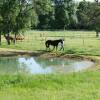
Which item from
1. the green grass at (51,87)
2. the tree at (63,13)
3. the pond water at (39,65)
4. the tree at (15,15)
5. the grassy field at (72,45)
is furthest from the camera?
the tree at (63,13)

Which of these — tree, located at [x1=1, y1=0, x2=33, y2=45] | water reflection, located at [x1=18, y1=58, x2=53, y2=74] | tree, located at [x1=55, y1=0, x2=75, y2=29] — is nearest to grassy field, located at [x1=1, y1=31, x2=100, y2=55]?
tree, located at [x1=1, y1=0, x2=33, y2=45]

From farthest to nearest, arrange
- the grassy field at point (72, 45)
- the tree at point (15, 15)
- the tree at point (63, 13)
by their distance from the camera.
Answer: the tree at point (63, 13), the tree at point (15, 15), the grassy field at point (72, 45)

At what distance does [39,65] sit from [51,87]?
1291cm

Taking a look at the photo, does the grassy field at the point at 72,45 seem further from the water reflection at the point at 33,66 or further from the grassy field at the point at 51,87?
the grassy field at the point at 51,87

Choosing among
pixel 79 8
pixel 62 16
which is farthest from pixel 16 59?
pixel 79 8

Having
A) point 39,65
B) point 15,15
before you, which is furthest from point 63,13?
point 39,65

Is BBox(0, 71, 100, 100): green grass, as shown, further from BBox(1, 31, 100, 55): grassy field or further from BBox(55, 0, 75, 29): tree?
BBox(55, 0, 75, 29): tree

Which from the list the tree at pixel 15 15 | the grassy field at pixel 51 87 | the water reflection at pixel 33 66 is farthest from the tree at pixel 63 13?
the grassy field at pixel 51 87

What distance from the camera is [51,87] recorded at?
16.1m

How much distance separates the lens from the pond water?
2544cm

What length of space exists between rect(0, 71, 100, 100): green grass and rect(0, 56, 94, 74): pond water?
6.17 m

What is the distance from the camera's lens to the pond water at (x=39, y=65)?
83.5 ft

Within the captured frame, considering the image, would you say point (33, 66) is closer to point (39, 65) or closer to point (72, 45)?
point (39, 65)

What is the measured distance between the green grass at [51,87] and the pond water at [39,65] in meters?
6.17
